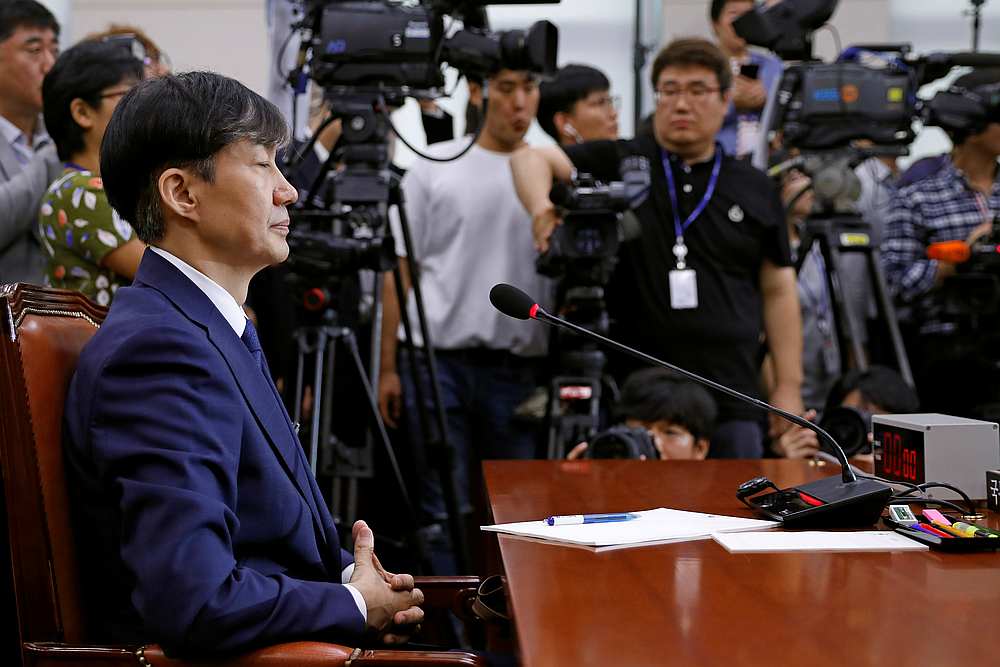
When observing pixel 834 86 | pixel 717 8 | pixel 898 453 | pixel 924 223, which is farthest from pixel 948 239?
pixel 898 453

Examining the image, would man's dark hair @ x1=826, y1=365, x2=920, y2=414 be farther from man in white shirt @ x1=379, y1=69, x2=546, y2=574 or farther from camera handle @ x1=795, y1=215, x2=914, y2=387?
man in white shirt @ x1=379, y1=69, x2=546, y2=574

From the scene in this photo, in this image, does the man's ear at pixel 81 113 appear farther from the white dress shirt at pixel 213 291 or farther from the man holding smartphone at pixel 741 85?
the man holding smartphone at pixel 741 85

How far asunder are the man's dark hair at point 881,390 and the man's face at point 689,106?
2.26ft

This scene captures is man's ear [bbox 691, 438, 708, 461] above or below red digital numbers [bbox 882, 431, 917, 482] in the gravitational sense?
below

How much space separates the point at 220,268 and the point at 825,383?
2442mm

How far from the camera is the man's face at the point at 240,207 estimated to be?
4.04 feet

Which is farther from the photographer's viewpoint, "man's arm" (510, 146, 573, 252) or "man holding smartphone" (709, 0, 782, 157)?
"man holding smartphone" (709, 0, 782, 157)

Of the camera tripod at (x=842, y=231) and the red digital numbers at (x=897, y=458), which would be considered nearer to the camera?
the red digital numbers at (x=897, y=458)

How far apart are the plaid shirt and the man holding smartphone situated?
50 cm

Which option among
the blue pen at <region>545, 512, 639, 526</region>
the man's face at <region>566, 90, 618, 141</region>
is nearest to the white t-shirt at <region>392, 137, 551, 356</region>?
the man's face at <region>566, 90, 618, 141</region>

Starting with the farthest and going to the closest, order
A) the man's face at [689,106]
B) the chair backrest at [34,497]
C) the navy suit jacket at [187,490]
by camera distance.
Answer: the man's face at [689,106] → the chair backrest at [34,497] → the navy suit jacket at [187,490]

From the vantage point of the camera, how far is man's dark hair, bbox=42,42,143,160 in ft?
6.89

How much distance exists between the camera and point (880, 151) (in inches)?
117

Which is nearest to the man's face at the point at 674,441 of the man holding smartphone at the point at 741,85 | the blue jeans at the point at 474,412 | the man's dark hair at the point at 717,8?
the blue jeans at the point at 474,412
